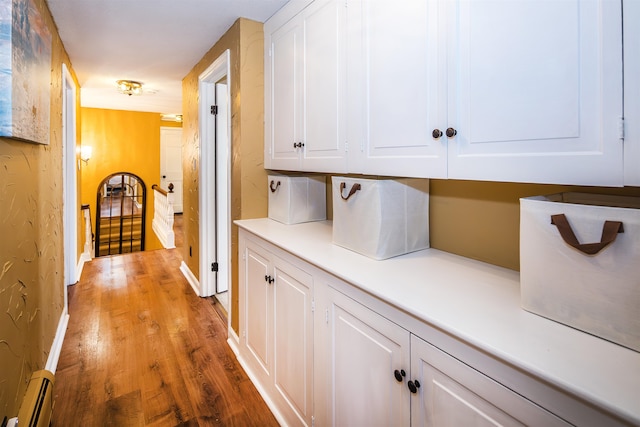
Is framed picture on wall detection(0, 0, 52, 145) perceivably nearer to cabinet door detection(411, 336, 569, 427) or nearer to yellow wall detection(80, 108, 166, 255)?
cabinet door detection(411, 336, 569, 427)

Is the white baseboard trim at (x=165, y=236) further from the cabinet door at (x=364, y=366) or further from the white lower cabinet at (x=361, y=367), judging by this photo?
the cabinet door at (x=364, y=366)

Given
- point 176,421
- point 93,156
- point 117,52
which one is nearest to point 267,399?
point 176,421

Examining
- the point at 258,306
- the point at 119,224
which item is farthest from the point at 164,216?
the point at 258,306

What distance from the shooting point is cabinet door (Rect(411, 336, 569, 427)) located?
0.72m

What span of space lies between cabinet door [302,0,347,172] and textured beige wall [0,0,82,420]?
127cm

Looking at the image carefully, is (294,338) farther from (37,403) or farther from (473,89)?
(473,89)

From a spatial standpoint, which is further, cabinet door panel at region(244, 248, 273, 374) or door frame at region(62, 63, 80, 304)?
door frame at region(62, 63, 80, 304)

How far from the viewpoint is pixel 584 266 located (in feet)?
2.52

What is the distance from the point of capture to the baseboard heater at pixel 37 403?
1.30 meters

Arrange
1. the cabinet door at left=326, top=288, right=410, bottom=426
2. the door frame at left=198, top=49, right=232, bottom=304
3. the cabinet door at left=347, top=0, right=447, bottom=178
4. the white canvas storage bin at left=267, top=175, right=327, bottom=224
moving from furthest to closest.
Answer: the door frame at left=198, top=49, right=232, bottom=304 < the white canvas storage bin at left=267, top=175, right=327, bottom=224 < the cabinet door at left=347, top=0, right=447, bottom=178 < the cabinet door at left=326, top=288, right=410, bottom=426

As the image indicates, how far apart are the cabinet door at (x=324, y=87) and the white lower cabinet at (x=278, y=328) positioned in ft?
1.82

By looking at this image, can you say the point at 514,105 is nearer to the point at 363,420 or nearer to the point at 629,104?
the point at 629,104

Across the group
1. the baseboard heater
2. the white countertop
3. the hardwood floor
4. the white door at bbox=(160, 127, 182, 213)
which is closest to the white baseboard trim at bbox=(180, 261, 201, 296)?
the hardwood floor

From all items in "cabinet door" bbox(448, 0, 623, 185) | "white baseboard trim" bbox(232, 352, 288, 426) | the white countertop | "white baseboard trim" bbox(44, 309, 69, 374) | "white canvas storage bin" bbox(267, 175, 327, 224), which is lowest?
"white baseboard trim" bbox(232, 352, 288, 426)
